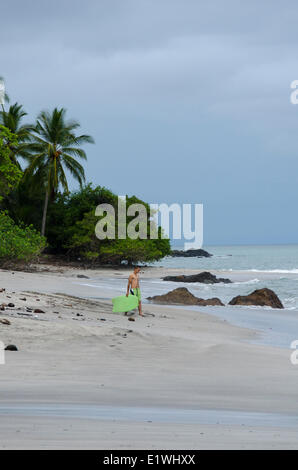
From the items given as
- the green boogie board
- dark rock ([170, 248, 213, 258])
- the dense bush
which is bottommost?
dark rock ([170, 248, 213, 258])

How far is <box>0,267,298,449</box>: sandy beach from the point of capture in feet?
11.6

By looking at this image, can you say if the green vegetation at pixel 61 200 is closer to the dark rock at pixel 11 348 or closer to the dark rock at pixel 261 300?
the dark rock at pixel 261 300

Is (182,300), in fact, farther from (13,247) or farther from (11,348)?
(13,247)

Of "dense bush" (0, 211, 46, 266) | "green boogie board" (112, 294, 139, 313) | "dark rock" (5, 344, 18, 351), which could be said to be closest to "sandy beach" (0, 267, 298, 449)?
"dark rock" (5, 344, 18, 351)

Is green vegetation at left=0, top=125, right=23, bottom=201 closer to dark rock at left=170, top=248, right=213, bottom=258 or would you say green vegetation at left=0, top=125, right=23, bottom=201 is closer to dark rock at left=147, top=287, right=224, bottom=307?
dark rock at left=147, top=287, right=224, bottom=307

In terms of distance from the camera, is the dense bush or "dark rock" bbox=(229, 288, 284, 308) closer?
"dark rock" bbox=(229, 288, 284, 308)

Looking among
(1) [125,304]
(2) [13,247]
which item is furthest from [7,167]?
(1) [125,304]

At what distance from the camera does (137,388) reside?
5352 millimetres

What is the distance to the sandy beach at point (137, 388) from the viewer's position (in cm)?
352

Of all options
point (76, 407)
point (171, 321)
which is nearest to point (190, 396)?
point (76, 407)

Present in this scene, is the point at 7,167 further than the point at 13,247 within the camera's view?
No

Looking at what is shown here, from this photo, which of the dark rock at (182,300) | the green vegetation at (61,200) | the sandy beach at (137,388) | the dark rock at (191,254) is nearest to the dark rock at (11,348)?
the sandy beach at (137,388)

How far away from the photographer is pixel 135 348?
8.15m
